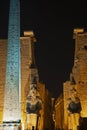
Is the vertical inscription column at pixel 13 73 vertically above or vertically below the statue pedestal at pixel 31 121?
above

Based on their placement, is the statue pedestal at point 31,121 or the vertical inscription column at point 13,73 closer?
the vertical inscription column at point 13,73

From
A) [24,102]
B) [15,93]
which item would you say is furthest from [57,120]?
[15,93]

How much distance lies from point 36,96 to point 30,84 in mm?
644

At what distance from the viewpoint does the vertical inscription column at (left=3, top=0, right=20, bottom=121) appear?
45.9 feet

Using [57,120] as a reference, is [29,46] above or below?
above

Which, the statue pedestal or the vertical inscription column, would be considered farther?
the statue pedestal

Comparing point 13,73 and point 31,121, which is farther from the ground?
point 13,73

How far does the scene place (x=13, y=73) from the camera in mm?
14312

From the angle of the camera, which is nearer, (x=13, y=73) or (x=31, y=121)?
(x=13, y=73)

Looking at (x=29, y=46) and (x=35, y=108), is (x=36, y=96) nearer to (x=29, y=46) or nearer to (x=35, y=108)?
(x=35, y=108)

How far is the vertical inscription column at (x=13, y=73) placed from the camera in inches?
551

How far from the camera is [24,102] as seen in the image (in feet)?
55.0

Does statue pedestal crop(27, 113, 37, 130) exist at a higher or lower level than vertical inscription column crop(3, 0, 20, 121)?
lower

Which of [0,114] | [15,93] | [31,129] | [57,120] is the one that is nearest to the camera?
[15,93]
